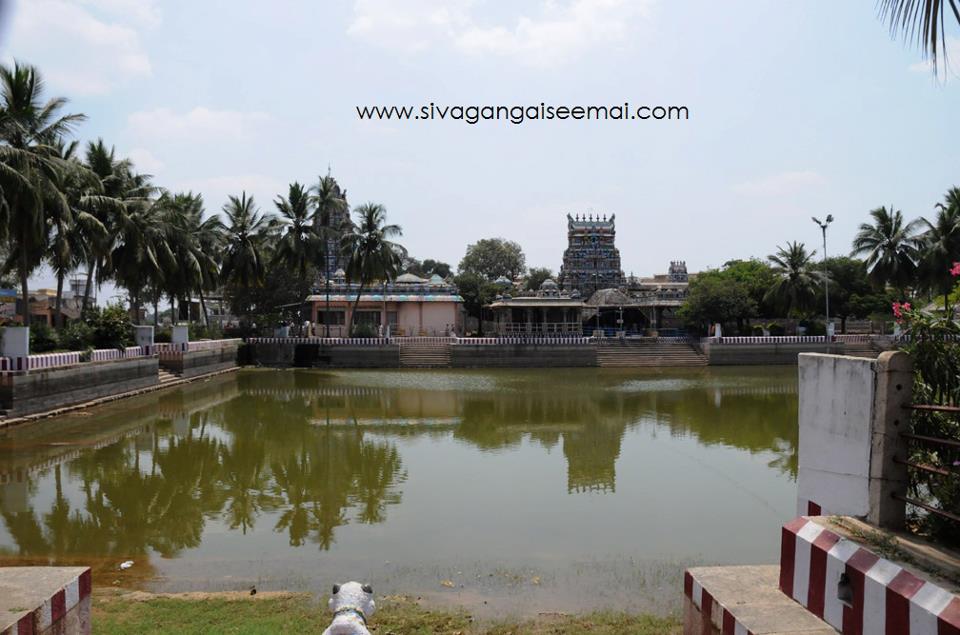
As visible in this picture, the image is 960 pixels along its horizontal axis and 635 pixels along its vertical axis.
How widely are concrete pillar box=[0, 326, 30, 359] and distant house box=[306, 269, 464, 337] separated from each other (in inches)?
990

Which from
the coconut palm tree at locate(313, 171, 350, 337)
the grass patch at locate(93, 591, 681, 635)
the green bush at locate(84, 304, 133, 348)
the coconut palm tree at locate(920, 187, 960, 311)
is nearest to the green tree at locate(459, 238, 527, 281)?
the coconut palm tree at locate(313, 171, 350, 337)

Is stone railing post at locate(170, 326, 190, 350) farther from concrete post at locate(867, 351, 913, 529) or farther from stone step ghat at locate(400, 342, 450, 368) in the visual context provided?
concrete post at locate(867, 351, 913, 529)

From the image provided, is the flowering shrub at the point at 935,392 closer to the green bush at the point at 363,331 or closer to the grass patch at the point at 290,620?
the grass patch at the point at 290,620

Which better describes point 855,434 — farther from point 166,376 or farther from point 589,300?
point 589,300

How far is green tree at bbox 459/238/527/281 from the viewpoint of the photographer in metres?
67.2

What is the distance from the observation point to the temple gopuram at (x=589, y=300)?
41.9 metres

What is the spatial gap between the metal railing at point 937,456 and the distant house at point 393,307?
124ft

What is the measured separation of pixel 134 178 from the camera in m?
30.4

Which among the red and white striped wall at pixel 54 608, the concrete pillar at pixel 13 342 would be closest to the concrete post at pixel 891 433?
the red and white striped wall at pixel 54 608

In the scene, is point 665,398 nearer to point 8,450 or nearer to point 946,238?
point 8,450

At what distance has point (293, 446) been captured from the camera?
13.9 metres

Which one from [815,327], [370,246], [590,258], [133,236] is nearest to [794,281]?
[815,327]

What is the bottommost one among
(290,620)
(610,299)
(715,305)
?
(290,620)

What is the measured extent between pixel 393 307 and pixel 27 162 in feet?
86.2
